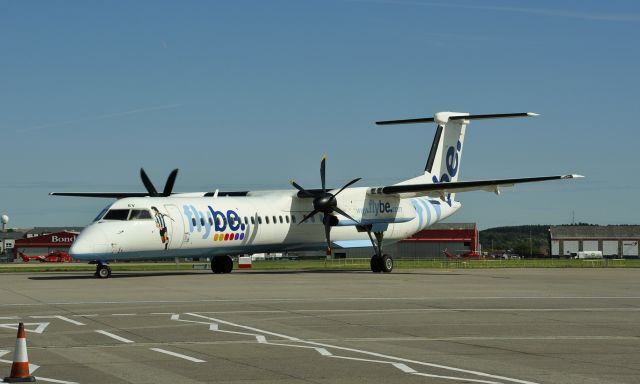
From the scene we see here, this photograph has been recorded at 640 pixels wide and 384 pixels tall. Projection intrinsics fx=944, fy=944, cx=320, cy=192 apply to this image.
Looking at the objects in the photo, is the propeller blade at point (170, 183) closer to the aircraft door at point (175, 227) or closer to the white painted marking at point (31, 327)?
the aircraft door at point (175, 227)

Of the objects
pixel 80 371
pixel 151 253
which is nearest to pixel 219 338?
pixel 80 371

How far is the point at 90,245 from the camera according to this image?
36.0 meters

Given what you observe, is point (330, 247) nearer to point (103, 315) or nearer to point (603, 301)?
point (603, 301)

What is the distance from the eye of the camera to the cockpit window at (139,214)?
3772 cm

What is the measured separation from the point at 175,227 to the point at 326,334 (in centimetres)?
2255

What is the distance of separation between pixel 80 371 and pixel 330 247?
33734mm

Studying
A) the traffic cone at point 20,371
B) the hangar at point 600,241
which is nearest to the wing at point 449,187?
the traffic cone at point 20,371

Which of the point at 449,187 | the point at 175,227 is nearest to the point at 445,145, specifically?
the point at 449,187

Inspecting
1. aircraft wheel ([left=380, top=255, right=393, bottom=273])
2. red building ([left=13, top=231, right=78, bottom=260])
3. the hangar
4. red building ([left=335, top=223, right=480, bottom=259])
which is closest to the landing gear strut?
aircraft wheel ([left=380, top=255, right=393, bottom=273])

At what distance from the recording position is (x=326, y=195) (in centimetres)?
4441

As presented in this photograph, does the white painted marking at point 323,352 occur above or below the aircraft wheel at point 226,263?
below

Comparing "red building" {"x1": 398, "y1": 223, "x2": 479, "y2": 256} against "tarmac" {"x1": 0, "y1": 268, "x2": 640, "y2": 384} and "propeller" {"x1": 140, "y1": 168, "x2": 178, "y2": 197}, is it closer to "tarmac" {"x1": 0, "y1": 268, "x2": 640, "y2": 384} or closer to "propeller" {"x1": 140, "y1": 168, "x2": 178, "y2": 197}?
"propeller" {"x1": 140, "y1": 168, "x2": 178, "y2": 197}

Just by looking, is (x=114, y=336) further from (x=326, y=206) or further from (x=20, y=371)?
(x=326, y=206)

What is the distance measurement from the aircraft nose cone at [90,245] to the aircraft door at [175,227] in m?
3.01
